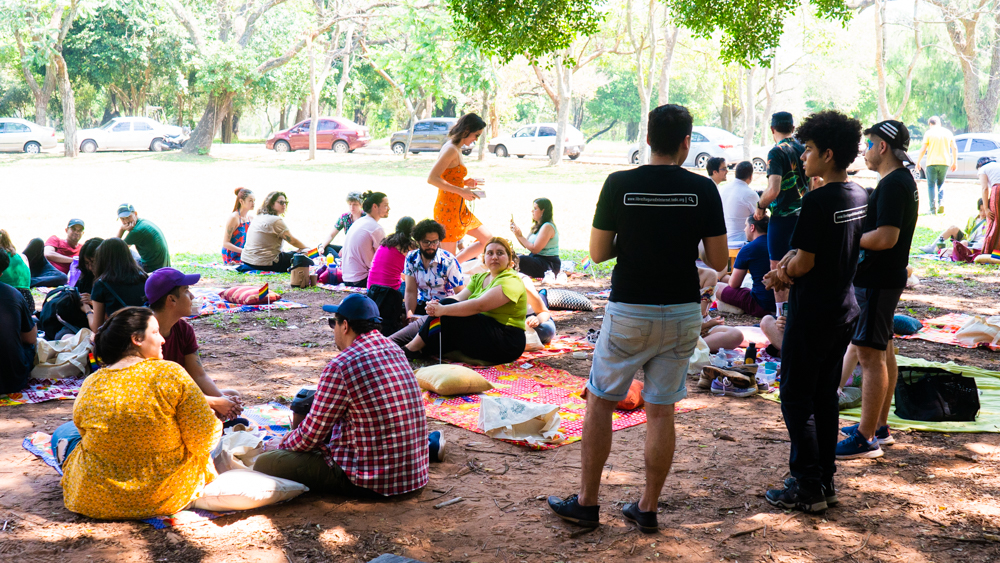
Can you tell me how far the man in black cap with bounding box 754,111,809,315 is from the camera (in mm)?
6316

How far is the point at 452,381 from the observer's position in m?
5.32

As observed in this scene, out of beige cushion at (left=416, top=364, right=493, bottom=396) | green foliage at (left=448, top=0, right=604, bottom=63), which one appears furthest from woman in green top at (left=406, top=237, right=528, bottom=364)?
green foliage at (left=448, top=0, right=604, bottom=63)

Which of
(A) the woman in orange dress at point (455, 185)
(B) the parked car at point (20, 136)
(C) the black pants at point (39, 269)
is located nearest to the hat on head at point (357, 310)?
(A) the woman in orange dress at point (455, 185)

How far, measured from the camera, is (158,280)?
13.0 feet

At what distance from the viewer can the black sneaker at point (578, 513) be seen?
334cm

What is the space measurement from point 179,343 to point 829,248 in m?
Answer: 3.27

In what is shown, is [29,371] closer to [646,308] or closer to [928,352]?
[646,308]

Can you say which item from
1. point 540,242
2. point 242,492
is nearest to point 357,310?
point 242,492

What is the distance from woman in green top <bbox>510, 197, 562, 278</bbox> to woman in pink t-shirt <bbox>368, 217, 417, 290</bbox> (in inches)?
80.0

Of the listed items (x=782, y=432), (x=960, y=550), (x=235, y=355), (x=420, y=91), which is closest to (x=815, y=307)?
(x=960, y=550)

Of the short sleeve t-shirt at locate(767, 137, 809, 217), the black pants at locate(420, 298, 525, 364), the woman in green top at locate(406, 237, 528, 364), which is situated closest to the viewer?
the woman in green top at locate(406, 237, 528, 364)

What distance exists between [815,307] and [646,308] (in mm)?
845

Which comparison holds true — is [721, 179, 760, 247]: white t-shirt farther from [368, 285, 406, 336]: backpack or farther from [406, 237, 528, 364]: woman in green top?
[368, 285, 406, 336]: backpack

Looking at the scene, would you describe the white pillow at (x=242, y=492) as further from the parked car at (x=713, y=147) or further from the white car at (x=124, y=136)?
the white car at (x=124, y=136)
